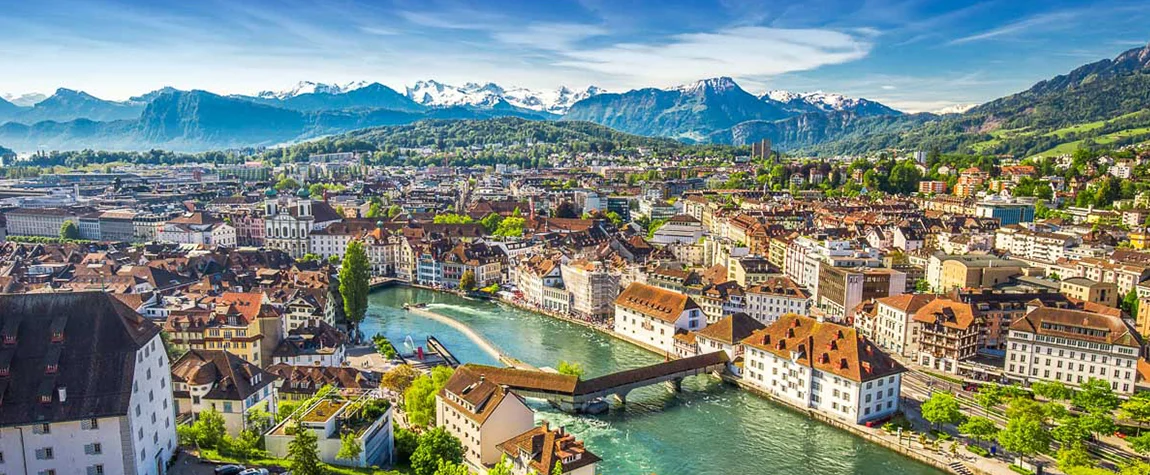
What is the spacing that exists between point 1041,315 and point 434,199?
79.4m

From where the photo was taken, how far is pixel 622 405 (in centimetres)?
3159

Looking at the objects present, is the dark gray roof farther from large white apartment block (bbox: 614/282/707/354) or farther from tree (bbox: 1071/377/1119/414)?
tree (bbox: 1071/377/1119/414)

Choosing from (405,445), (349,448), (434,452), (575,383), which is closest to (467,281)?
(575,383)

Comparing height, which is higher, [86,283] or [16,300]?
[16,300]

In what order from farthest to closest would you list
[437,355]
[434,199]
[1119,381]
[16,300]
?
[434,199] → [437,355] → [1119,381] → [16,300]

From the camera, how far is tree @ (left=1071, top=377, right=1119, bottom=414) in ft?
90.5

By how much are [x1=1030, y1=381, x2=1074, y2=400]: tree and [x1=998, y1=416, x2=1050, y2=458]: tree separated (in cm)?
510

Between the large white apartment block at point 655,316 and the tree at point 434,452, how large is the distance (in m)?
17.2

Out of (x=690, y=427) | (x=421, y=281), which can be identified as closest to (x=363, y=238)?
(x=421, y=281)

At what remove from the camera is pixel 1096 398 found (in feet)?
91.4

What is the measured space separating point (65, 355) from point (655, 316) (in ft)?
86.7

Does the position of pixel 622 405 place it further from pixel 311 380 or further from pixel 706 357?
pixel 311 380

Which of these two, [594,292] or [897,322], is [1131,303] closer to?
[897,322]

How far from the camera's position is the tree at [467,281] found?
183ft
